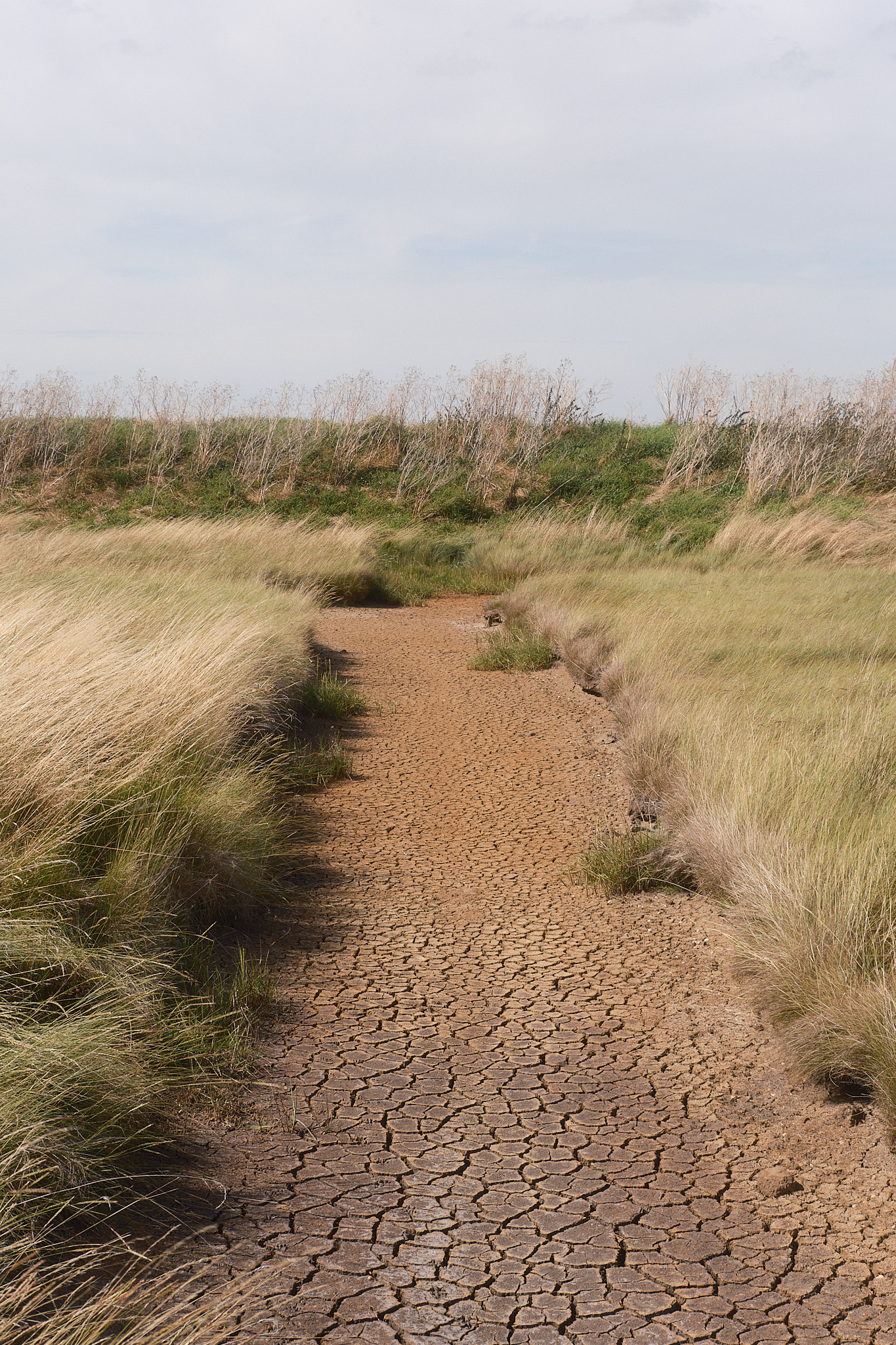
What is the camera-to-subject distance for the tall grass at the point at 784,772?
290cm

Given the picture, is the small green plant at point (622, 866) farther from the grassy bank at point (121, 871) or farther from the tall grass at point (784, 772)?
the grassy bank at point (121, 871)

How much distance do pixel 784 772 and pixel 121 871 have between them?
8.81 feet

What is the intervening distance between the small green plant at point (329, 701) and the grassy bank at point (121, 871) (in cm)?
27

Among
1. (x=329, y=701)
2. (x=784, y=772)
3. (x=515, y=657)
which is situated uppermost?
(x=784, y=772)

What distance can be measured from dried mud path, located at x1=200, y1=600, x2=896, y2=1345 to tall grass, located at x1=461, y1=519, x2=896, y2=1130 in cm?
21

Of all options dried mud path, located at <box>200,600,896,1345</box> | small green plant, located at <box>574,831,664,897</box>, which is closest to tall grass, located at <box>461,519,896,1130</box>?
small green plant, located at <box>574,831,664,897</box>

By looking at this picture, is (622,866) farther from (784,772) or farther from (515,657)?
(515,657)

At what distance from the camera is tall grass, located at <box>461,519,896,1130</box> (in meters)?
2.90

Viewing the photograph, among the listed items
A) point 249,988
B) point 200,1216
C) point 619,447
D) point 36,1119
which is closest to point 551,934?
point 249,988

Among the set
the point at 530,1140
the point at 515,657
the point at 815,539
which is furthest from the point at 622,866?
the point at 815,539

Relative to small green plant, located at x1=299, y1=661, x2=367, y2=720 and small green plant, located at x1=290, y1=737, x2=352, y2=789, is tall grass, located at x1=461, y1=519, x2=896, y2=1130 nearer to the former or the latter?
small green plant, located at x1=290, y1=737, x2=352, y2=789

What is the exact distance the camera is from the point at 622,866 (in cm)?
429

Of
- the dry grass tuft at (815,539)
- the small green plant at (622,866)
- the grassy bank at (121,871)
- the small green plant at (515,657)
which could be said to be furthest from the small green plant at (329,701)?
the dry grass tuft at (815,539)

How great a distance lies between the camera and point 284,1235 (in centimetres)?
216
